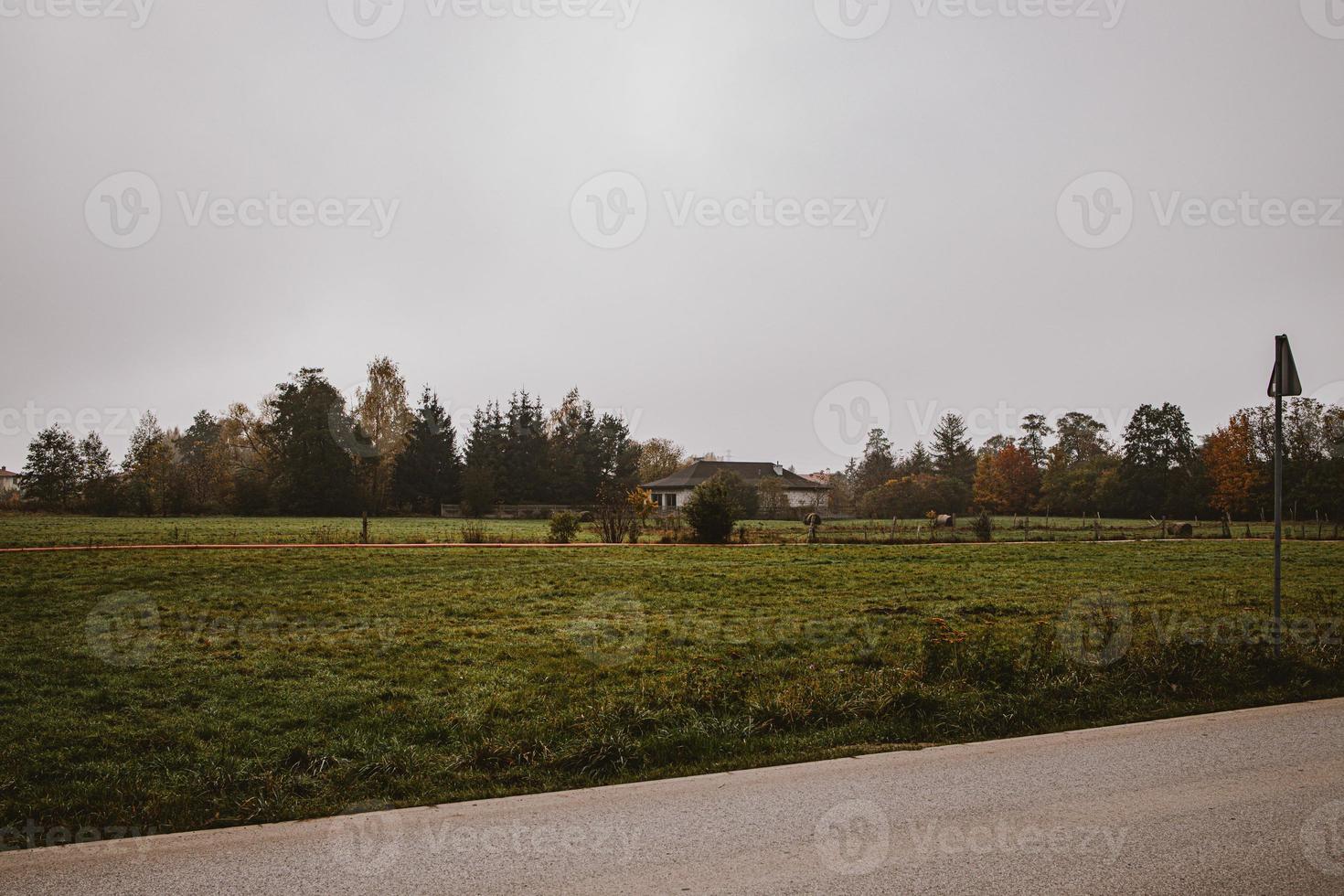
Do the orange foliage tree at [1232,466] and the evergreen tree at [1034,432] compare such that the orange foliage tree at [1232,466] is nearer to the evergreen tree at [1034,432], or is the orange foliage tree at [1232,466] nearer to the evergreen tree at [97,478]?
the evergreen tree at [1034,432]

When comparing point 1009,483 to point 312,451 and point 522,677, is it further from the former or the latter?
point 522,677

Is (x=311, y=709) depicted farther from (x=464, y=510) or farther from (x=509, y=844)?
(x=464, y=510)

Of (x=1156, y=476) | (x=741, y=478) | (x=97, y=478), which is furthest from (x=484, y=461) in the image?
(x=1156, y=476)

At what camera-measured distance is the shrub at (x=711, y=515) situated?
28578mm

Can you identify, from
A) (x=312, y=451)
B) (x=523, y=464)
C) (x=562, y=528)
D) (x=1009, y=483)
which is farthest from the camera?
(x=1009, y=483)

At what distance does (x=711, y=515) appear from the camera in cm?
2859

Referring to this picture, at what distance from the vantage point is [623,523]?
1148 inches

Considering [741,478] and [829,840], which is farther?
[741,478]

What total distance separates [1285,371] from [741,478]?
212 feet

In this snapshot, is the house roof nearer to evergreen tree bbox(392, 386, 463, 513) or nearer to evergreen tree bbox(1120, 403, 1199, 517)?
evergreen tree bbox(392, 386, 463, 513)

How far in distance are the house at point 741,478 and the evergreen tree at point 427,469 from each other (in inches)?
722

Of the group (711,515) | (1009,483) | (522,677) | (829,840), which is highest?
(1009,483)

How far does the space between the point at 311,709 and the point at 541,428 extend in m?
65.3

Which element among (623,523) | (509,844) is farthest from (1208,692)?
(623,523)
